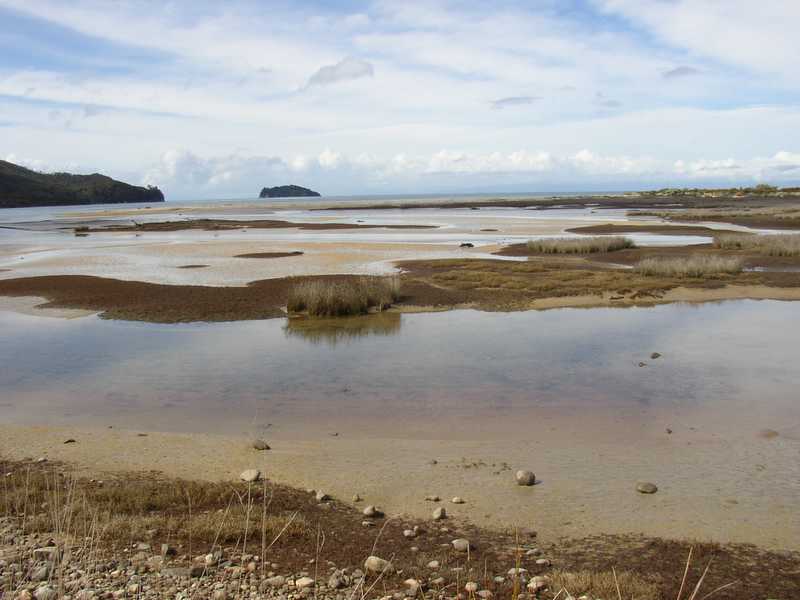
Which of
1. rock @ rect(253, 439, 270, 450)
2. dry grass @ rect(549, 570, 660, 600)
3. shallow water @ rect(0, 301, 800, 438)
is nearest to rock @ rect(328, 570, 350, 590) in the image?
dry grass @ rect(549, 570, 660, 600)

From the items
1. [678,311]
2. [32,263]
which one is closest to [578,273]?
[678,311]

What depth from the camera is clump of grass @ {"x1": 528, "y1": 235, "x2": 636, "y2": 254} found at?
123 feet

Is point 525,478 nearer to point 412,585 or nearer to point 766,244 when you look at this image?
point 412,585

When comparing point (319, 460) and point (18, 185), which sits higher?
point (18, 185)

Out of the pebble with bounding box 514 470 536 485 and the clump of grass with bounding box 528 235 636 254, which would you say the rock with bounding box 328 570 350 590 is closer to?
the pebble with bounding box 514 470 536 485

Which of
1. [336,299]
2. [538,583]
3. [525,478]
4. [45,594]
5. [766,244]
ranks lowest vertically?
[525,478]

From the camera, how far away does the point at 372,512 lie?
7.21 m

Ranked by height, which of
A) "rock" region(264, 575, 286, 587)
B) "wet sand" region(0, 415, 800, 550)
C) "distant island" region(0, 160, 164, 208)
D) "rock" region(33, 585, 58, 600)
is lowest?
"wet sand" region(0, 415, 800, 550)

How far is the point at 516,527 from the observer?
690cm

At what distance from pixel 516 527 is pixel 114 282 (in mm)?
23676

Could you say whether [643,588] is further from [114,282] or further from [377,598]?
[114,282]

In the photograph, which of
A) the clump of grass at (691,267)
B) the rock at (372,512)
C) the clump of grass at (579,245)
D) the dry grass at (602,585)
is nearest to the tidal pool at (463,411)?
the rock at (372,512)

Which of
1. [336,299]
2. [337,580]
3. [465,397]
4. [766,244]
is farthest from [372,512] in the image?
[766,244]

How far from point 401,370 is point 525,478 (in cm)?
617
